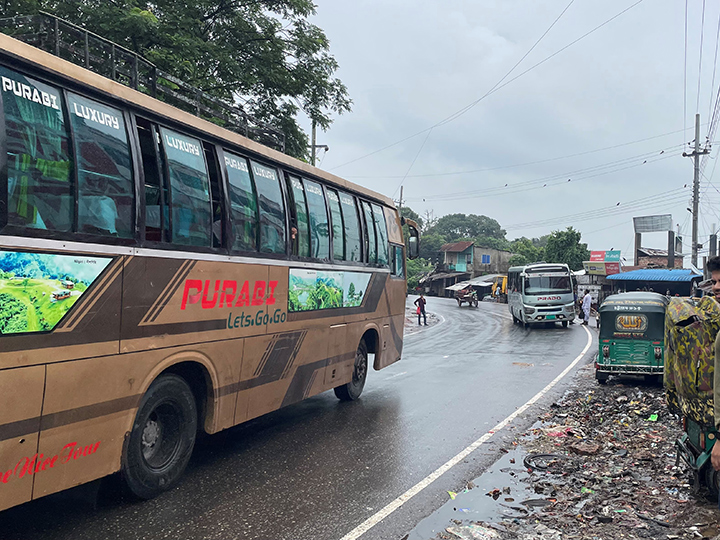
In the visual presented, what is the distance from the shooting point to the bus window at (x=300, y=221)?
23.5 feet

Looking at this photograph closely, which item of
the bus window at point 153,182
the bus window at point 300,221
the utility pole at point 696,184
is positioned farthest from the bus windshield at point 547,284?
the bus window at point 153,182

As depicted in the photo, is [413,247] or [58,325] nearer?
[58,325]

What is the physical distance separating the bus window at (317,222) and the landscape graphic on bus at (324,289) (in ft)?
1.00

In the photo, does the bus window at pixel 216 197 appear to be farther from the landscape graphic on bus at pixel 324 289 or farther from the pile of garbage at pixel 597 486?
the pile of garbage at pixel 597 486

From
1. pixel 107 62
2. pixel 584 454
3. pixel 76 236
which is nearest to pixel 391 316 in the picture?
pixel 584 454

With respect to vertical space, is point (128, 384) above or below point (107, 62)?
below

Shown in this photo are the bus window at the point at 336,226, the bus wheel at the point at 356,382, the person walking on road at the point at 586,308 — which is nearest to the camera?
the bus window at the point at 336,226

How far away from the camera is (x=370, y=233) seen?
964cm

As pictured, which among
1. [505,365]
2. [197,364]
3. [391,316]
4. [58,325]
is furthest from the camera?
[505,365]

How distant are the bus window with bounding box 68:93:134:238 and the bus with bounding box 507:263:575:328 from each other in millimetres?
23532

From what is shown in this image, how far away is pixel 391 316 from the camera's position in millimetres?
10664

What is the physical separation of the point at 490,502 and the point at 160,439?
3.14 m

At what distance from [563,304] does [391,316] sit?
1772 cm

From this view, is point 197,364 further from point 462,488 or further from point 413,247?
point 413,247
